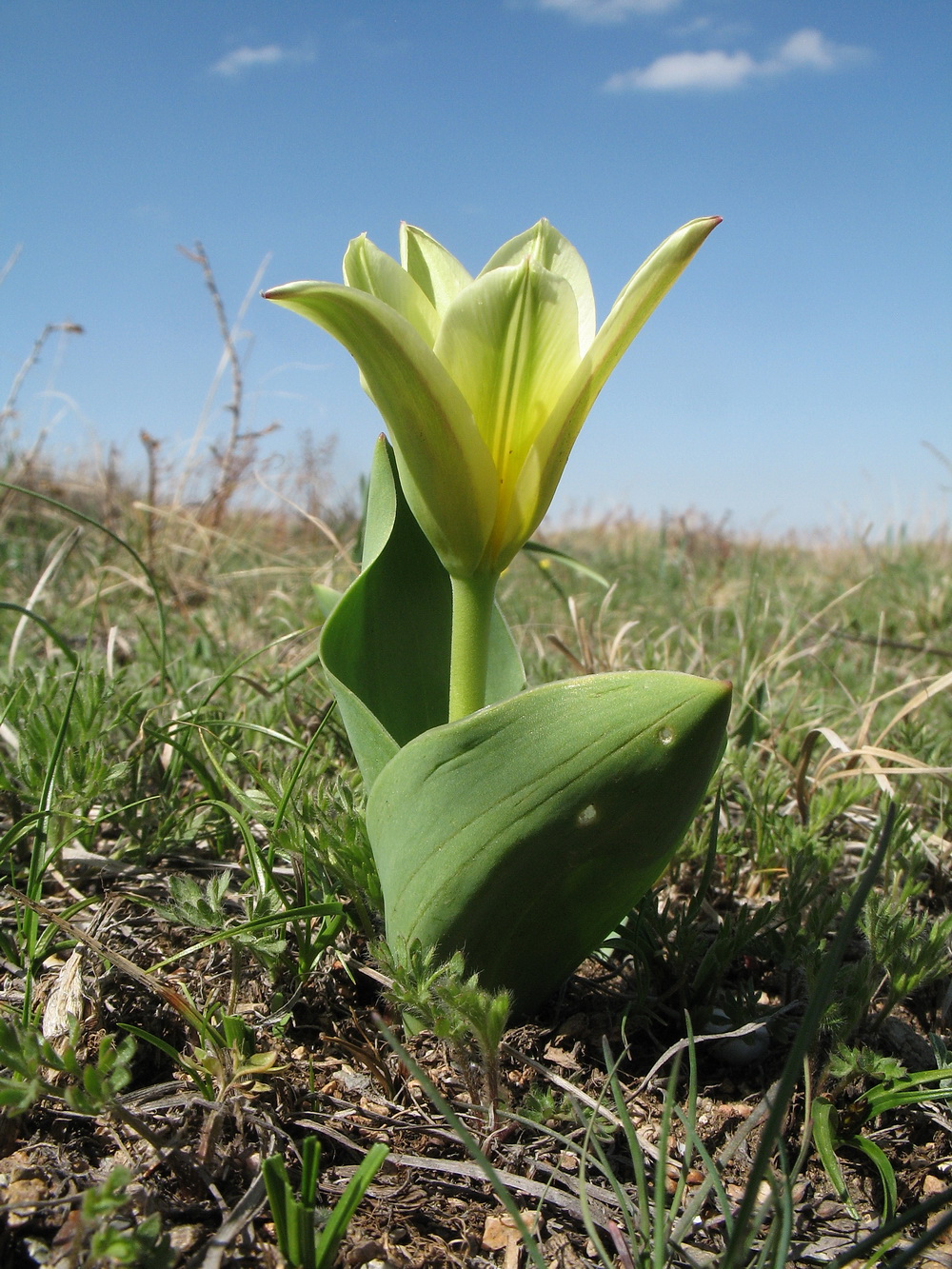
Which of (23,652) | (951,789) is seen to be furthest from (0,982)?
(951,789)

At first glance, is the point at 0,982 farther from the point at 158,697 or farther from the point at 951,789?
the point at 951,789

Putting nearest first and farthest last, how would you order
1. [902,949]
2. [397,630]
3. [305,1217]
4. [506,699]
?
[305,1217] → [506,699] → [902,949] → [397,630]

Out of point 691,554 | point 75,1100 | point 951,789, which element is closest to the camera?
point 75,1100

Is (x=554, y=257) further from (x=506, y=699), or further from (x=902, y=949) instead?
(x=902, y=949)

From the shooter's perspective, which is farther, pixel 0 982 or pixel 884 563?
pixel 884 563

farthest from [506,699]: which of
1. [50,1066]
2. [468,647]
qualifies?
[50,1066]

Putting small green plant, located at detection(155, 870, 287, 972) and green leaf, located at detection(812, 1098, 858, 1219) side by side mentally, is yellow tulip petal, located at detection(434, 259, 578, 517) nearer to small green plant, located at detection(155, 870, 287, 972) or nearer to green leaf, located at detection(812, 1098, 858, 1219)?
small green plant, located at detection(155, 870, 287, 972)

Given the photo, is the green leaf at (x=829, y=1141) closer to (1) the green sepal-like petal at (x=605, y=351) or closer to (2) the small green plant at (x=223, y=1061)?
(2) the small green plant at (x=223, y=1061)
